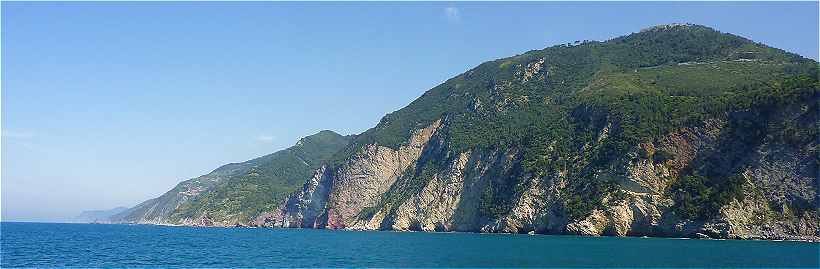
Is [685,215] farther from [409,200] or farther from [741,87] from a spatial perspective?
[409,200]

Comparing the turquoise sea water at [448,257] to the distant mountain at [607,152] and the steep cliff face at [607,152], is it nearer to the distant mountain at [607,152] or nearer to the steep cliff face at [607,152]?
the steep cliff face at [607,152]

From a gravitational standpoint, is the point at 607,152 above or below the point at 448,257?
above

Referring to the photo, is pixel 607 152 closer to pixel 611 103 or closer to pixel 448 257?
pixel 611 103

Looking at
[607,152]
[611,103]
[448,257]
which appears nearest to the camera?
[448,257]

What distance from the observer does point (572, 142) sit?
5177 inches

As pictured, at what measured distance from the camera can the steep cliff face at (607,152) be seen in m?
103

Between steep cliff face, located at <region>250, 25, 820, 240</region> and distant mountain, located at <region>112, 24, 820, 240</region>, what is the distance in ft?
0.85

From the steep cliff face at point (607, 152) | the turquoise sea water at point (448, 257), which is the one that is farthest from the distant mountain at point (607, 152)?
→ the turquoise sea water at point (448, 257)

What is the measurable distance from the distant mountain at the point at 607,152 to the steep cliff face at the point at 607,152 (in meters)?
0.26

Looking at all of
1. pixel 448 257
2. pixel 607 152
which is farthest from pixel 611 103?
pixel 448 257

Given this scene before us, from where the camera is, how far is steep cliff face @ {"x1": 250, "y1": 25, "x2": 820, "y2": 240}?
337 ft

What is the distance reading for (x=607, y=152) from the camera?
394 ft

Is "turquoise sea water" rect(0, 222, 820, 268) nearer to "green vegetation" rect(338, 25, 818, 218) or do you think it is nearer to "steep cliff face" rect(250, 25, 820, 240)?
"steep cliff face" rect(250, 25, 820, 240)

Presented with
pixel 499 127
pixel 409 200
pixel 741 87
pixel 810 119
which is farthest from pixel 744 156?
pixel 409 200
